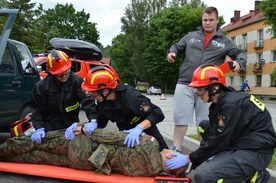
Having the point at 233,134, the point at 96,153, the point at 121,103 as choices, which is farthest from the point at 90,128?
the point at 233,134

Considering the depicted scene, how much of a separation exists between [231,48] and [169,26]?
3471 cm

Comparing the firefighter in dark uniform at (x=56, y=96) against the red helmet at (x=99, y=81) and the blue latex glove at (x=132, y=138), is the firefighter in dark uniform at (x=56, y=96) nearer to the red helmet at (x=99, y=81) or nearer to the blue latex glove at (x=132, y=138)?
the red helmet at (x=99, y=81)

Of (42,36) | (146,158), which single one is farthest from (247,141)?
(42,36)

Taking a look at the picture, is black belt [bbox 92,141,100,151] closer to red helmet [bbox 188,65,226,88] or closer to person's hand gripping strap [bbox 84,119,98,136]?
person's hand gripping strap [bbox 84,119,98,136]

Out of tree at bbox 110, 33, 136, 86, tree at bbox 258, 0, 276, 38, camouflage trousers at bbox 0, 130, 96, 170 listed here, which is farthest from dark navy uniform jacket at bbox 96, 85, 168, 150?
tree at bbox 110, 33, 136, 86

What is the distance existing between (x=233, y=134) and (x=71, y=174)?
5.57 ft

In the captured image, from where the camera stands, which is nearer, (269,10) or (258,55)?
(269,10)

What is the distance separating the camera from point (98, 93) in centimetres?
395

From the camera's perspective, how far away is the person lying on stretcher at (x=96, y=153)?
3.64 m

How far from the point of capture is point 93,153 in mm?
3725

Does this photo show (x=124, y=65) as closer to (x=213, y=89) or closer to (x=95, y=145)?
(x=95, y=145)

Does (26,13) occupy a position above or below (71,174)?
above

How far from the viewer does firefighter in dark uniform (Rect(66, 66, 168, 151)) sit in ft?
12.8

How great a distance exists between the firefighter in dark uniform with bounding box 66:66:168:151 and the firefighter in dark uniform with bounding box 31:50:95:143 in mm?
408
